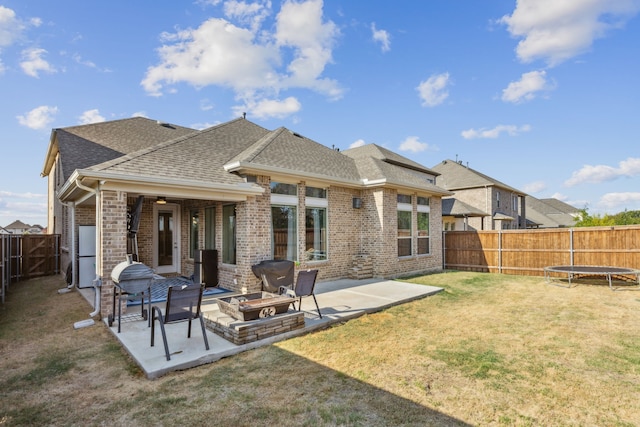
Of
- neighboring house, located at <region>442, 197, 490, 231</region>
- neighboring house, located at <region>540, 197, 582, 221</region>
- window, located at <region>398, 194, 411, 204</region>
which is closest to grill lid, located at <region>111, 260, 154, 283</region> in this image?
window, located at <region>398, 194, 411, 204</region>

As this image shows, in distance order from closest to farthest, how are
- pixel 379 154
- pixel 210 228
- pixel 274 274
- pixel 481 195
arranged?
pixel 274 274 → pixel 210 228 → pixel 379 154 → pixel 481 195

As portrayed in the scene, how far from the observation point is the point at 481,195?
2355 cm

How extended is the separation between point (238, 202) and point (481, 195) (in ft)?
68.1

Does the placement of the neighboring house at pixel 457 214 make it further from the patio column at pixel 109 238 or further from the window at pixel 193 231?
the patio column at pixel 109 238

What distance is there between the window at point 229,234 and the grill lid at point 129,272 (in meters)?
3.13

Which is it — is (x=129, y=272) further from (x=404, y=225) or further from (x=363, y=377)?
(x=404, y=225)

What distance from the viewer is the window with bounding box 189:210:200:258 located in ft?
33.8

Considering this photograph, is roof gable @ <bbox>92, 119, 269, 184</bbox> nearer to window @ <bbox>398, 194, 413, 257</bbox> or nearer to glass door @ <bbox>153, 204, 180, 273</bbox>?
glass door @ <bbox>153, 204, 180, 273</bbox>

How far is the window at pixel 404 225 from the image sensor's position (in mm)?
12234

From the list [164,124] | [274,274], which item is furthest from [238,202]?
[164,124]

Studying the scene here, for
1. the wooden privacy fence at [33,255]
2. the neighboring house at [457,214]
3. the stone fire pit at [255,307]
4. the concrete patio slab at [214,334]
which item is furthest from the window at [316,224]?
the neighboring house at [457,214]

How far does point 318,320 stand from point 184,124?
41.6ft

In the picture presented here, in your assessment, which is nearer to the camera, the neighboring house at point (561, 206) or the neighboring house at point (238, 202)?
the neighboring house at point (238, 202)

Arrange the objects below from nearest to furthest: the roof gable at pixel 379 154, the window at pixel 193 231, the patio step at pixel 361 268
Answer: the window at pixel 193 231
the patio step at pixel 361 268
the roof gable at pixel 379 154
